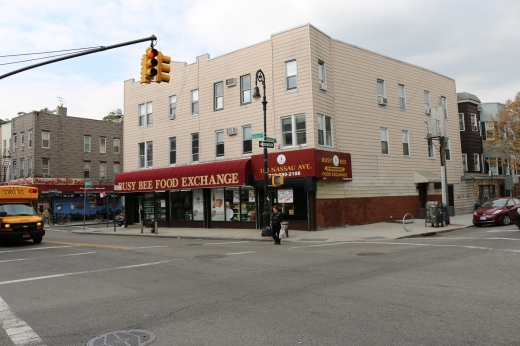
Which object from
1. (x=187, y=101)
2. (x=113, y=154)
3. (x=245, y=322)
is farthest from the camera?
(x=113, y=154)

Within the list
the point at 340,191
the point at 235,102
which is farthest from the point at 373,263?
the point at 235,102

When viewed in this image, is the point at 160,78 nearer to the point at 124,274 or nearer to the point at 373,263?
the point at 124,274

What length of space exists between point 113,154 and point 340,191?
35.7m

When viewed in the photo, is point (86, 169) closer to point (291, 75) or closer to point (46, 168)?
point (46, 168)

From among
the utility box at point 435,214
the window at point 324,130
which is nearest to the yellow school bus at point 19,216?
the window at point 324,130

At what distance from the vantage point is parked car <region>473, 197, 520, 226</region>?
874 inches

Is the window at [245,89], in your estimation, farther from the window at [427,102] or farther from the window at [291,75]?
the window at [427,102]

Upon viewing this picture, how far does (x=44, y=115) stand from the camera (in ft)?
149

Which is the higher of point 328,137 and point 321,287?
point 328,137

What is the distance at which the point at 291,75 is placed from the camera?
23.3 meters

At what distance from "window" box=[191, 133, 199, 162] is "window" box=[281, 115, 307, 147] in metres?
6.94

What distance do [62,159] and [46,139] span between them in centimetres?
266

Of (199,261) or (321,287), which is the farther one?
(199,261)

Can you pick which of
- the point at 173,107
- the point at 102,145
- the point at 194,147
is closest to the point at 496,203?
the point at 194,147
